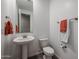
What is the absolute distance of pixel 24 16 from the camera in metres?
2.39

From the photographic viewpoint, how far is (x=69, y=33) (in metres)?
1.66

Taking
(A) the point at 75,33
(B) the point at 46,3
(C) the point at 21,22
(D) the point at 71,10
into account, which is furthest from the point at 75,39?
(B) the point at 46,3

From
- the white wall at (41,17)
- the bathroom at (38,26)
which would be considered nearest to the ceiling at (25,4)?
the bathroom at (38,26)

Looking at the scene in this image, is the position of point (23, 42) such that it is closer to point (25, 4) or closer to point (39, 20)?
point (39, 20)

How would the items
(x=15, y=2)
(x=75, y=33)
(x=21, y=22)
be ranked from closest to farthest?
(x=75, y=33)
(x=15, y=2)
(x=21, y=22)

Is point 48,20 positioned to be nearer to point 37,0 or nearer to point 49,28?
point 49,28

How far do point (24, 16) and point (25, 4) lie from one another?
0.45 m

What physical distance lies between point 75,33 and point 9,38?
1.85 meters

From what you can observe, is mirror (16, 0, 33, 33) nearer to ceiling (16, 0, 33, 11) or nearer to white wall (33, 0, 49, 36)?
Result: ceiling (16, 0, 33, 11)

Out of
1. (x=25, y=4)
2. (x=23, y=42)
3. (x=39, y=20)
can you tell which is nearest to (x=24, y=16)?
(x=25, y=4)

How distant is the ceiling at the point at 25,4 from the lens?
7.51 feet

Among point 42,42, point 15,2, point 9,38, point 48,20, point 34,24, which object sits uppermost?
point 15,2

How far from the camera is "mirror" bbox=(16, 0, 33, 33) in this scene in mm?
2285

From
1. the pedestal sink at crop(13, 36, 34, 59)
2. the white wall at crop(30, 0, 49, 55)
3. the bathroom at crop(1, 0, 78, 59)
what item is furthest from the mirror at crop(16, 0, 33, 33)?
the pedestal sink at crop(13, 36, 34, 59)
